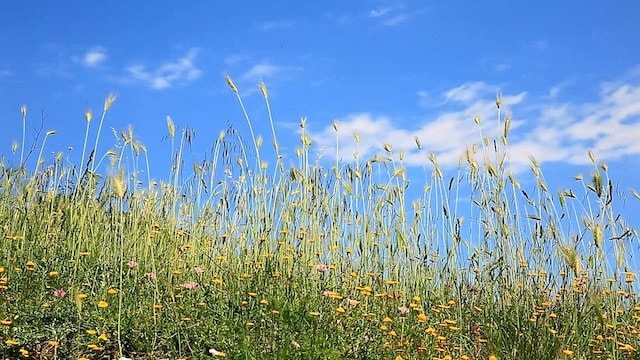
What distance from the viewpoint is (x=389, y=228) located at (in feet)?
14.8

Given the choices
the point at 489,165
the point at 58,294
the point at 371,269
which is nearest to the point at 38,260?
the point at 58,294

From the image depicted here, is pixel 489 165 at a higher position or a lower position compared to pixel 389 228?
higher

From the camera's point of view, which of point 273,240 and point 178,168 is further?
point 178,168

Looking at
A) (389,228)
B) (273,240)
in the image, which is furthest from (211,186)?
(389,228)

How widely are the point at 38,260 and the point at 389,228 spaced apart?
7.41 feet

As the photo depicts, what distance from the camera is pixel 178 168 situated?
510 centimetres

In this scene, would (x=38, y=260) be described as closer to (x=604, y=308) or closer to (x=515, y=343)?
(x=515, y=343)

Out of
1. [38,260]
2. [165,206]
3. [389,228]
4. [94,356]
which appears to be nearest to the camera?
[94,356]

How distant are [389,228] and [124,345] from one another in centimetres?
208

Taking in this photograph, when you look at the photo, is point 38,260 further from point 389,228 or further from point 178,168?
point 389,228

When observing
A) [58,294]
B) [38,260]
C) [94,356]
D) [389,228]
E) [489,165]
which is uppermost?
[489,165]

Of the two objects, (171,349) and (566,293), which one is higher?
(566,293)

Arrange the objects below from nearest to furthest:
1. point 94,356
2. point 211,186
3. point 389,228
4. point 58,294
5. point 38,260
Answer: point 94,356
point 58,294
point 38,260
point 389,228
point 211,186

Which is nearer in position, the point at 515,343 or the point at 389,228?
the point at 515,343
